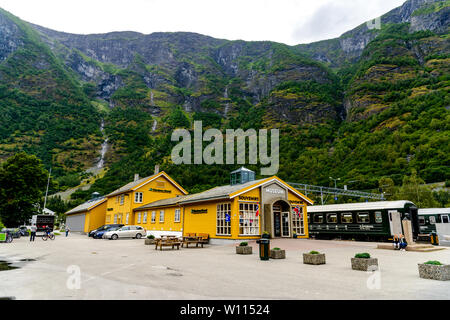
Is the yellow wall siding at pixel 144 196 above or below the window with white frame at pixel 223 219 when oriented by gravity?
above

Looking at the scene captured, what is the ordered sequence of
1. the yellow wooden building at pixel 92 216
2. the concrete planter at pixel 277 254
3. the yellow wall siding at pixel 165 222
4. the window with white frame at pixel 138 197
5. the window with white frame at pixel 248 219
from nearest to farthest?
the concrete planter at pixel 277 254, the window with white frame at pixel 248 219, the yellow wall siding at pixel 165 222, the window with white frame at pixel 138 197, the yellow wooden building at pixel 92 216

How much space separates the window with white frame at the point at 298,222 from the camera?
76.6 feet

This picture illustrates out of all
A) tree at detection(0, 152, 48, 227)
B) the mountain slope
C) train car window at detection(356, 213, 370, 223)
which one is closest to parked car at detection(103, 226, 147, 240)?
tree at detection(0, 152, 48, 227)

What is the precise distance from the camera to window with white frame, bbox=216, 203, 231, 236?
19.5 metres

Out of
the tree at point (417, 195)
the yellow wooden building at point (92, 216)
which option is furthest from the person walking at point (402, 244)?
the yellow wooden building at point (92, 216)

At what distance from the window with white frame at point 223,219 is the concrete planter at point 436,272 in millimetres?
13134

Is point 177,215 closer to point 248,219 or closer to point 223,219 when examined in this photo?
point 223,219

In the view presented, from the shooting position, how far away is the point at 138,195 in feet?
119

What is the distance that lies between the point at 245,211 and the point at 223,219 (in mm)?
1788

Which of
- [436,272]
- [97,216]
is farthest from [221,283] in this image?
[97,216]

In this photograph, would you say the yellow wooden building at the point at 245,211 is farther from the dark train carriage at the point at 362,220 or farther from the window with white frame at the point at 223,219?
the dark train carriage at the point at 362,220

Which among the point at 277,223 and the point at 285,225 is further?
the point at 285,225

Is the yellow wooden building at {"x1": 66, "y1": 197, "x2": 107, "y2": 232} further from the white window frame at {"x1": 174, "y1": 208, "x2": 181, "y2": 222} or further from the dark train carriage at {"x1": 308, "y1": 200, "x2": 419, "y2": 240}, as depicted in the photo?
the dark train carriage at {"x1": 308, "y1": 200, "x2": 419, "y2": 240}
